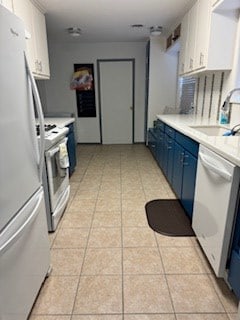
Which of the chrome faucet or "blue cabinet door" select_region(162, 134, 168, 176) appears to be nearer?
the chrome faucet

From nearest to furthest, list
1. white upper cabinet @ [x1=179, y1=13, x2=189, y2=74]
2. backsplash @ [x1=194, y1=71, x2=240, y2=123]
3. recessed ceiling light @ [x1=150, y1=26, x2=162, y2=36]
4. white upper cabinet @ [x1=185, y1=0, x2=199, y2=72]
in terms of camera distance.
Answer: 1. backsplash @ [x1=194, y1=71, x2=240, y2=123]
2. white upper cabinet @ [x1=185, y1=0, x2=199, y2=72]
3. white upper cabinet @ [x1=179, y1=13, x2=189, y2=74]
4. recessed ceiling light @ [x1=150, y1=26, x2=162, y2=36]

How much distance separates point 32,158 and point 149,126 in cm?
393

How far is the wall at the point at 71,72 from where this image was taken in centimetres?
519

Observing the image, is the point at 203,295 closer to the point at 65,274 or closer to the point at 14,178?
the point at 65,274

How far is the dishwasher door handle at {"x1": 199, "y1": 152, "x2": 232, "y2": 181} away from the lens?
1.32m

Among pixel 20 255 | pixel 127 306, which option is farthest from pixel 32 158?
pixel 127 306

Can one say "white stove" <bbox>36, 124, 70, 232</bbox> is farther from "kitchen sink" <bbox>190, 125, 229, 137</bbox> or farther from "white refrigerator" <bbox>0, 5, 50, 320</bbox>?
"kitchen sink" <bbox>190, 125, 229, 137</bbox>

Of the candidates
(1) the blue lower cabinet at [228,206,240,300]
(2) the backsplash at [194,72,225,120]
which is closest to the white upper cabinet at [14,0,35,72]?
(2) the backsplash at [194,72,225,120]

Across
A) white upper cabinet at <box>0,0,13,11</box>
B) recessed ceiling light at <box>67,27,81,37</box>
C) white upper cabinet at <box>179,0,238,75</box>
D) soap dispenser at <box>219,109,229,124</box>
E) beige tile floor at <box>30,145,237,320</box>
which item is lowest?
beige tile floor at <box>30,145,237,320</box>

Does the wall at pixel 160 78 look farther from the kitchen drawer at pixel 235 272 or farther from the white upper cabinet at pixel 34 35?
the kitchen drawer at pixel 235 272

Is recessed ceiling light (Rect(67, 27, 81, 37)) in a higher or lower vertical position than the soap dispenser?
higher

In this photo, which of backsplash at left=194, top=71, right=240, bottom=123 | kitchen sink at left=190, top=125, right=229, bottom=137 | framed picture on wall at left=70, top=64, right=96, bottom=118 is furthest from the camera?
framed picture on wall at left=70, top=64, right=96, bottom=118

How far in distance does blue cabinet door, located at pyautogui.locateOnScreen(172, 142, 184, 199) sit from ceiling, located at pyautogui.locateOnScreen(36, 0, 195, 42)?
5.92 ft

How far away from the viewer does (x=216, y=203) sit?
4.86 ft
